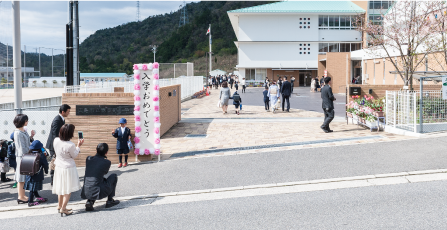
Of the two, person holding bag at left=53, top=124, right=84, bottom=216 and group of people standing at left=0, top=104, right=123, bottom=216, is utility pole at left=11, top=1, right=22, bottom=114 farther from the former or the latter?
person holding bag at left=53, top=124, right=84, bottom=216

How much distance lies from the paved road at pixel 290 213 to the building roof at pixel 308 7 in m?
50.3

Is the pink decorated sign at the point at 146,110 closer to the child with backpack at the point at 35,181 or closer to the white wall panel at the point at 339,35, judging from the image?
the child with backpack at the point at 35,181

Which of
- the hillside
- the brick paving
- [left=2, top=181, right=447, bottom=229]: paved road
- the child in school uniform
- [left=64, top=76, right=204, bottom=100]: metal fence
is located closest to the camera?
[left=2, top=181, right=447, bottom=229]: paved road

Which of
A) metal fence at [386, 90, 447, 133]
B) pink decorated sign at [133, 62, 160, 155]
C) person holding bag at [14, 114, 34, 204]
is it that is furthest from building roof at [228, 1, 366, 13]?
person holding bag at [14, 114, 34, 204]

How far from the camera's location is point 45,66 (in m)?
52.7

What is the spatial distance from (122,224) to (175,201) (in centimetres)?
134

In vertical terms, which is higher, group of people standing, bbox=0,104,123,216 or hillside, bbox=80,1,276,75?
hillside, bbox=80,1,276,75

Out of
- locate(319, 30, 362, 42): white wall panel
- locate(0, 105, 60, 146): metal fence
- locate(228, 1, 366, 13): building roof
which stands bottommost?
locate(0, 105, 60, 146): metal fence

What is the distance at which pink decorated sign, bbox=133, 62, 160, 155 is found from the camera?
9.90m

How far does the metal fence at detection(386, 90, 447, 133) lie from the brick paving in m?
0.56

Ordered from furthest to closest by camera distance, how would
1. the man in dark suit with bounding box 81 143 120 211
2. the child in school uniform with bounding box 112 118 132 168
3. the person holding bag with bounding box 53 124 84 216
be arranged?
the child in school uniform with bounding box 112 118 132 168
the man in dark suit with bounding box 81 143 120 211
the person holding bag with bounding box 53 124 84 216

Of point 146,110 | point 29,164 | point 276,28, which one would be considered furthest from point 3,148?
point 276,28

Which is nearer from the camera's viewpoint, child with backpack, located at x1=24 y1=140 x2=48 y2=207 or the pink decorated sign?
child with backpack, located at x1=24 y1=140 x2=48 y2=207

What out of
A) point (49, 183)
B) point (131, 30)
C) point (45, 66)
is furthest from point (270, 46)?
point (131, 30)
